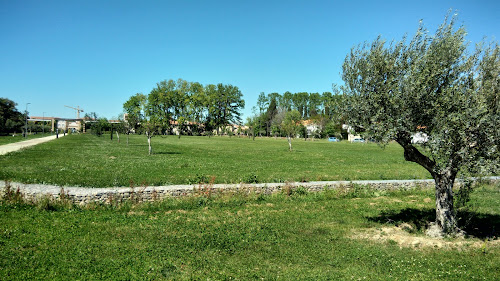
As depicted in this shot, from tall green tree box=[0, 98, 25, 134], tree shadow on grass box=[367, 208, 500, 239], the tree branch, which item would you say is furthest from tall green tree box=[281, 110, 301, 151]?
tall green tree box=[0, 98, 25, 134]

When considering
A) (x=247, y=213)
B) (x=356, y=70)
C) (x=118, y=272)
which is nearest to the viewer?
(x=118, y=272)

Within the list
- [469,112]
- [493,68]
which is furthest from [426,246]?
[493,68]

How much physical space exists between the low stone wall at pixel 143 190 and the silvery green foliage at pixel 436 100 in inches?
295

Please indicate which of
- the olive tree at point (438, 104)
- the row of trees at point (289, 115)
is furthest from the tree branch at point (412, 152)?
the row of trees at point (289, 115)

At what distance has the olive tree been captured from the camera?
9234 mm

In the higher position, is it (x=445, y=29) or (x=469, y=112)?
(x=445, y=29)

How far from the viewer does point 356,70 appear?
37.3ft

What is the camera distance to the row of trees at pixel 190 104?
13362cm

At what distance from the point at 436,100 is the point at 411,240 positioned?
4864 millimetres

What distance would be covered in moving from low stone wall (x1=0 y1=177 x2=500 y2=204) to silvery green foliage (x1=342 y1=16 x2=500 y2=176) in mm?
7490

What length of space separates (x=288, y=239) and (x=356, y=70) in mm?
6667

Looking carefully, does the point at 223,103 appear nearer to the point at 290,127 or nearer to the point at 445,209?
the point at 290,127

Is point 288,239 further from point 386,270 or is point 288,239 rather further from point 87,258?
point 87,258

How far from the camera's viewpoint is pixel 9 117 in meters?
101
